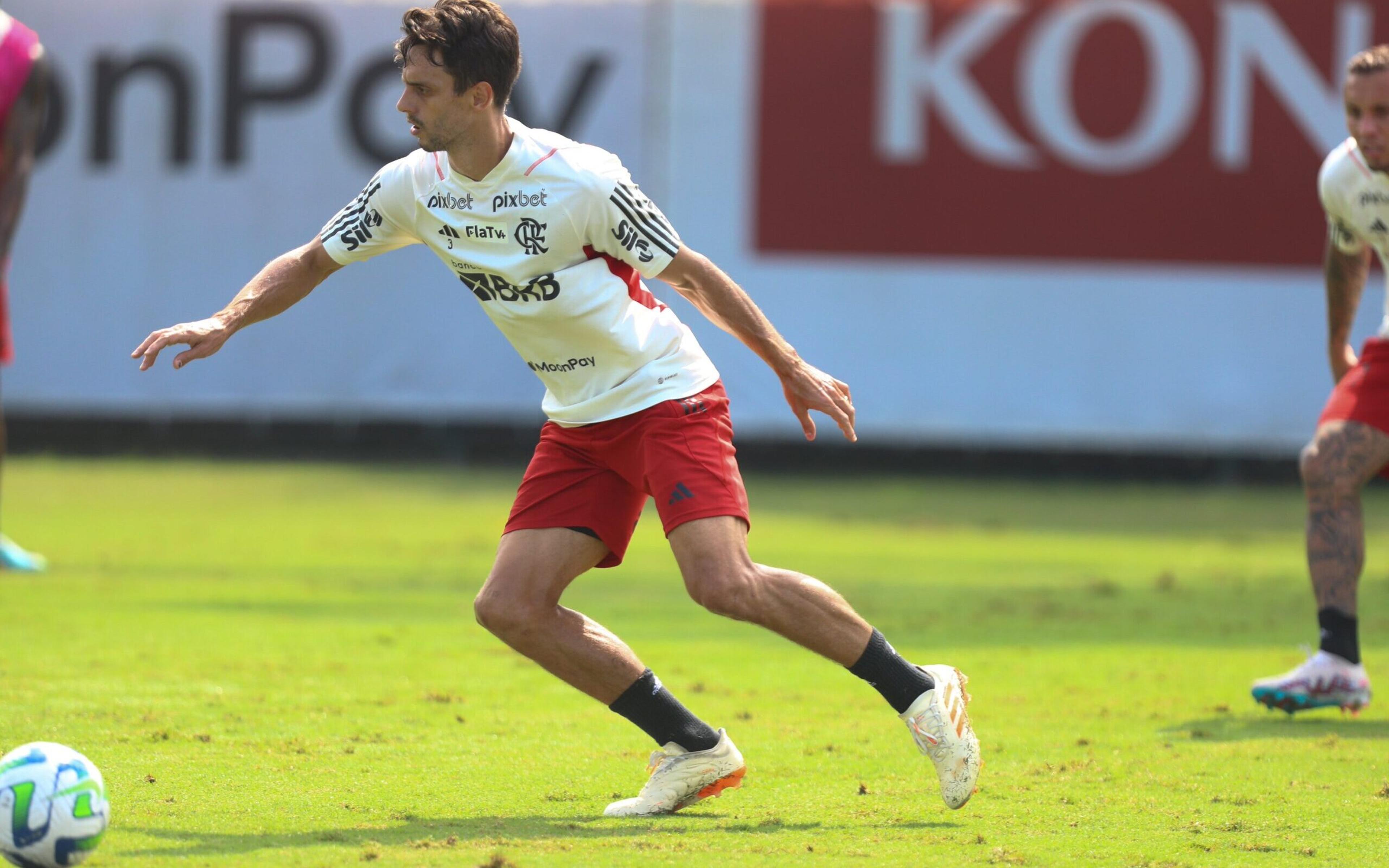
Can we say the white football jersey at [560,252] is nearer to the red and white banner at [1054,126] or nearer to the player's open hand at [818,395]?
the player's open hand at [818,395]

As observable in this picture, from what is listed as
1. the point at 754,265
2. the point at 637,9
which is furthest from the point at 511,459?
the point at 637,9

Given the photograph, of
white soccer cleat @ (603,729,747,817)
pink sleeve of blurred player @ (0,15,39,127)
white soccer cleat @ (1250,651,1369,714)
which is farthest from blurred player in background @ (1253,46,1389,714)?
pink sleeve of blurred player @ (0,15,39,127)

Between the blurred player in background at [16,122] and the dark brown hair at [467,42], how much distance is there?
520 cm

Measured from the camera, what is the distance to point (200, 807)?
4797mm

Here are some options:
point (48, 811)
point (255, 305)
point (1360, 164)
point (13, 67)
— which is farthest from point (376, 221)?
point (13, 67)

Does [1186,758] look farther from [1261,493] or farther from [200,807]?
[1261,493]

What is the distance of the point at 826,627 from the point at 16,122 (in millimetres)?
6664

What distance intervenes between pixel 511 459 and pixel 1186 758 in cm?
1248

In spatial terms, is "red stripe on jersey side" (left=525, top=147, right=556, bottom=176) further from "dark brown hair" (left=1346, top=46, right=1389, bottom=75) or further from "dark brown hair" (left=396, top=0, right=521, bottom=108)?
"dark brown hair" (left=1346, top=46, right=1389, bottom=75)

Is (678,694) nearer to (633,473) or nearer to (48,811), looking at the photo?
(633,473)

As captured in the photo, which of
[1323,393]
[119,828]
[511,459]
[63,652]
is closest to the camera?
[119,828]

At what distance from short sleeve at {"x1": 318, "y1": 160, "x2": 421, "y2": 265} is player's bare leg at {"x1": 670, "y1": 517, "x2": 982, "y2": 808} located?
4.27 ft

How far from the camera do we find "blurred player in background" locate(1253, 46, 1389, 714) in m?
6.56

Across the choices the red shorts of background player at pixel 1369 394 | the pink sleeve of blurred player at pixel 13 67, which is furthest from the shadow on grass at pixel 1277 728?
the pink sleeve of blurred player at pixel 13 67
